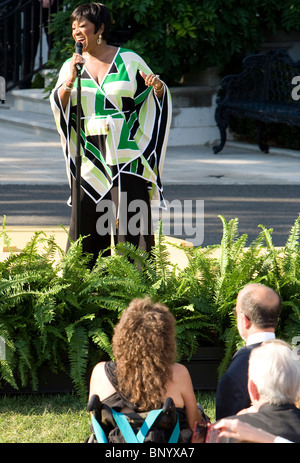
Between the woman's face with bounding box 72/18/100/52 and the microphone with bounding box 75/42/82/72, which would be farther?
the woman's face with bounding box 72/18/100/52

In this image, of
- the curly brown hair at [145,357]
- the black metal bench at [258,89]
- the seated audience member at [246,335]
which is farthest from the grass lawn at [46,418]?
the black metal bench at [258,89]

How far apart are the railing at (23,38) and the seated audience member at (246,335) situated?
13218 millimetres

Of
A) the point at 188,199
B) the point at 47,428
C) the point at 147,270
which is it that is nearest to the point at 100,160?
the point at 147,270

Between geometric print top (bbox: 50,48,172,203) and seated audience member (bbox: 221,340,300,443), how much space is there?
3.02 m

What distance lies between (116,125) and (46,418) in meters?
2.15

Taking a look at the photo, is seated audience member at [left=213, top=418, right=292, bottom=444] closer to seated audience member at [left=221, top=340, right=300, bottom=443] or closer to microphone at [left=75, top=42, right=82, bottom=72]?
seated audience member at [left=221, top=340, right=300, bottom=443]

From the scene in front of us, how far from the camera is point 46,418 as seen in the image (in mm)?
4855

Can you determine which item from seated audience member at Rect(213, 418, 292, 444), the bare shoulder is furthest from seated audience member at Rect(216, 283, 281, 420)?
seated audience member at Rect(213, 418, 292, 444)

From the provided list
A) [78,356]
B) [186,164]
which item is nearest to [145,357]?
[78,356]

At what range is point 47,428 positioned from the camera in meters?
4.72

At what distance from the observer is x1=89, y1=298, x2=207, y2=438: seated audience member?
3.62m

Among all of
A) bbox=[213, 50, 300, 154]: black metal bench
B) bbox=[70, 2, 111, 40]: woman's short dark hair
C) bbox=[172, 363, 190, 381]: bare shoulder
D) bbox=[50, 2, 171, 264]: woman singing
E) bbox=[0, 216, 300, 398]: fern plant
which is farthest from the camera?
bbox=[213, 50, 300, 154]: black metal bench

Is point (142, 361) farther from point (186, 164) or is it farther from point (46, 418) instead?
point (186, 164)

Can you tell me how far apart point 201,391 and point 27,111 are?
12607 mm
